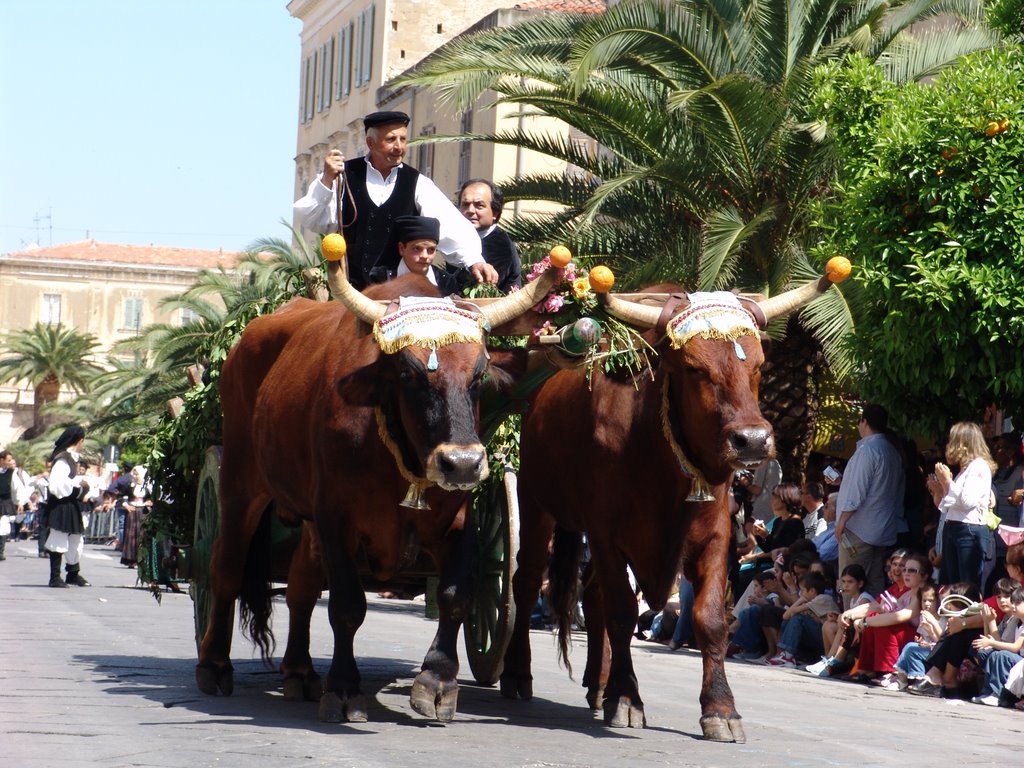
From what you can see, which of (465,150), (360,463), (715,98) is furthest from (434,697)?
(465,150)

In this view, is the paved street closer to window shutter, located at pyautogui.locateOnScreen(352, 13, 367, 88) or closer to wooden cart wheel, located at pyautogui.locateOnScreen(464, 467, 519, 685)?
wooden cart wheel, located at pyautogui.locateOnScreen(464, 467, 519, 685)

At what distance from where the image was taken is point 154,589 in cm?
1037

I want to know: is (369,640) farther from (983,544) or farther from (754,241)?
(754,241)

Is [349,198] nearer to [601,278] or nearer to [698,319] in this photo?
[601,278]

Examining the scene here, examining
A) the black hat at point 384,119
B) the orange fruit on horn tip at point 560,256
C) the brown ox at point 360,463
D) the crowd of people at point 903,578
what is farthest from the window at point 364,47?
the orange fruit on horn tip at point 560,256

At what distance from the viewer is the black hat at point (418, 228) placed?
875 centimetres

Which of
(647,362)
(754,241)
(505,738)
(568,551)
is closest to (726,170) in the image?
(754,241)

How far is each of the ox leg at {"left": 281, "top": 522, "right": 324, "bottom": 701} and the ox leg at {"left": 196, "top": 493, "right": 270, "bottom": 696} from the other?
1.17 feet

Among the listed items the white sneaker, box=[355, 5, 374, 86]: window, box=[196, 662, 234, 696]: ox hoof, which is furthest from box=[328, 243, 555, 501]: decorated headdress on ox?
box=[355, 5, 374, 86]: window

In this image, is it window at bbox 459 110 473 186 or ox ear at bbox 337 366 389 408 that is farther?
window at bbox 459 110 473 186

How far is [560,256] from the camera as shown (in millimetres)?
7570

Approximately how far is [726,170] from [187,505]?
344 inches

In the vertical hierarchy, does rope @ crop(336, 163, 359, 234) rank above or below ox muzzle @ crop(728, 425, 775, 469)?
above

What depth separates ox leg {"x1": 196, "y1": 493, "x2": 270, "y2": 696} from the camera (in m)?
8.93
